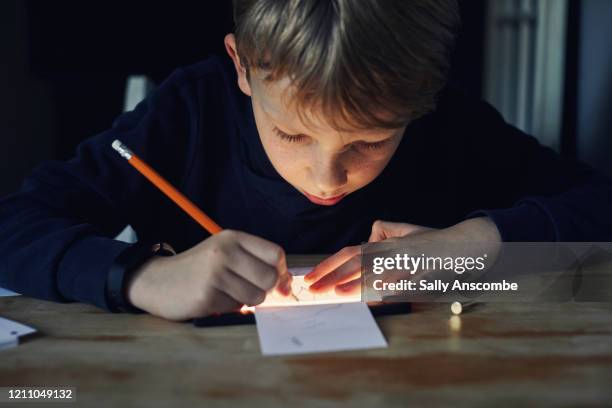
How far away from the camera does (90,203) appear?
2.83 ft

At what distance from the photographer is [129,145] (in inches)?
36.4

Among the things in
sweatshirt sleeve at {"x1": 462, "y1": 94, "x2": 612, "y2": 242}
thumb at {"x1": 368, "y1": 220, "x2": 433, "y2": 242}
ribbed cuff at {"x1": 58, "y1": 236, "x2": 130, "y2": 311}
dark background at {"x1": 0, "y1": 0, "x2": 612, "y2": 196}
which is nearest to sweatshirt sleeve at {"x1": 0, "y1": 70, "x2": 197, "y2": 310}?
ribbed cuff at {"x1": 58, "y1": 236, "x2": 130, "y2": 311}

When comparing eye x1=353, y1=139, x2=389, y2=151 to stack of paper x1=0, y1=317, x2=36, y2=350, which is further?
eye x1=353, y1=139, x2=389, y2=151

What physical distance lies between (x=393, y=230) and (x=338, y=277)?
15cm

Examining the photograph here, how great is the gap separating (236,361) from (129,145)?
0.51 meters

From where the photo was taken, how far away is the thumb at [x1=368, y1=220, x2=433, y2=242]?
2.62ft

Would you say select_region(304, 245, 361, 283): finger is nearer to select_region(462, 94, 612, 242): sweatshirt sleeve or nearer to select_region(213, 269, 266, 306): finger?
select_region(213, 269, 266, 306): finger

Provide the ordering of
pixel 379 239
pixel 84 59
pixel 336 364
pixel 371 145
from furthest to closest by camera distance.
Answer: pixel 84 59 → pixel 379 239 → pixel 371 145 → pixel 336 364

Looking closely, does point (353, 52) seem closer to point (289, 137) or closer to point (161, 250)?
point (289, 137)

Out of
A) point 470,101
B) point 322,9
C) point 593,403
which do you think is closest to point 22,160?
point 470,101

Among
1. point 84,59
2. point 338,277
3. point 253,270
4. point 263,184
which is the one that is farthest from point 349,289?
point 84,59

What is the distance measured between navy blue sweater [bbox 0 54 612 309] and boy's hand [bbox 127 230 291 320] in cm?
18

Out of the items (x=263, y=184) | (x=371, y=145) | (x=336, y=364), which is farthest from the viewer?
(x=263, y=184)

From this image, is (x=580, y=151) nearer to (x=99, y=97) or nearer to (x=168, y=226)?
(x=168, y=226)
